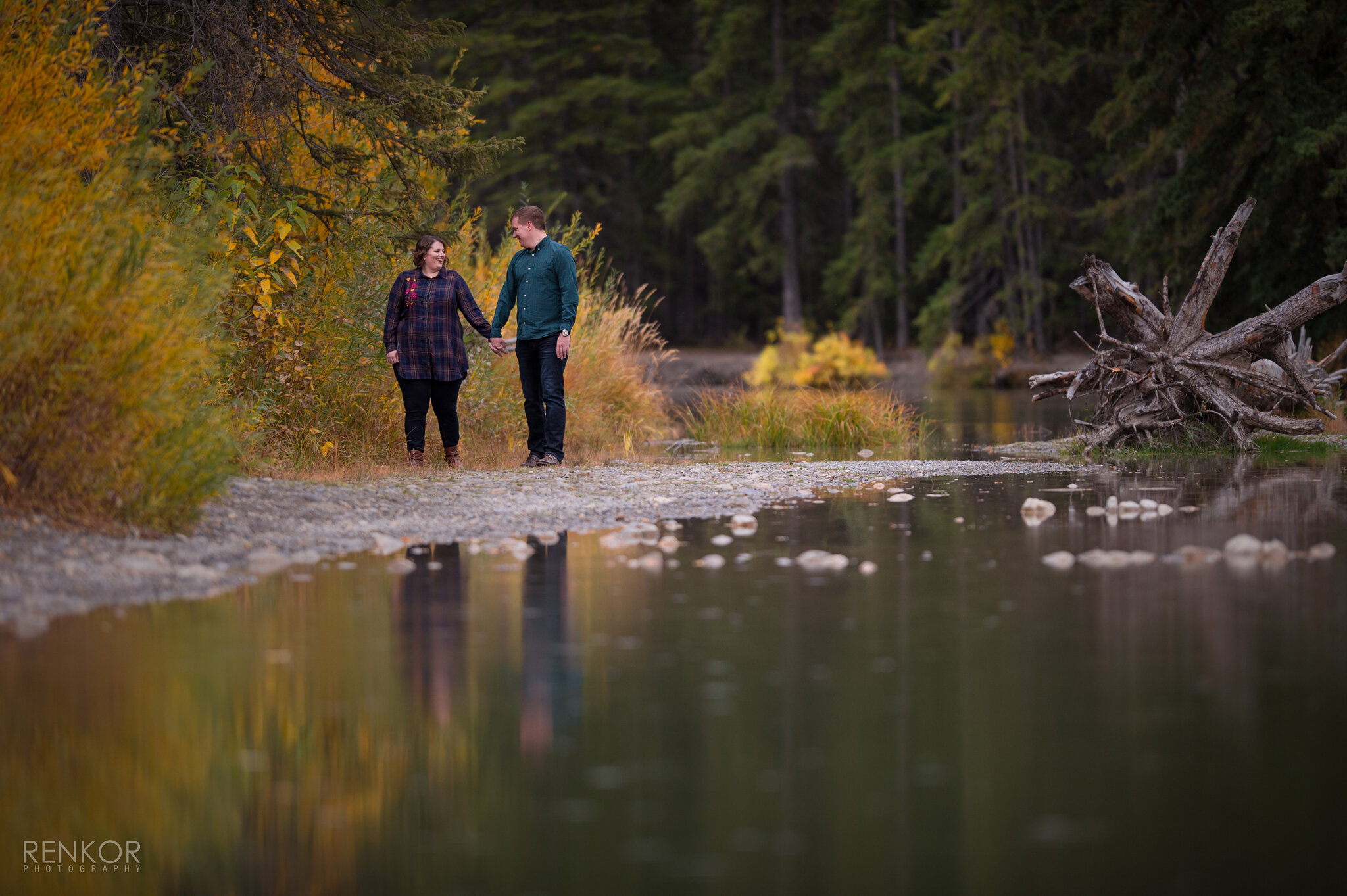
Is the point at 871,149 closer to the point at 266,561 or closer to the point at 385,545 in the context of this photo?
the point at 385,545

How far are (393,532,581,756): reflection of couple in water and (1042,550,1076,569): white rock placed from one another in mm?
2373

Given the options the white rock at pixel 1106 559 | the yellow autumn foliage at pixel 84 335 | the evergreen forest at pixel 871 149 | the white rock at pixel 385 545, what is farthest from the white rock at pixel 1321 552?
the evergreen forest at pixel 871 149

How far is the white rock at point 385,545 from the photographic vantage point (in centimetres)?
709

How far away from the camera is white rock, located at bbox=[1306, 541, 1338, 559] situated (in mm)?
6648

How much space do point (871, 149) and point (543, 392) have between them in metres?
31.3

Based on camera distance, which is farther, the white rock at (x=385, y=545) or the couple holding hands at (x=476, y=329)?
the couple holding hands at (x=476, y=329)

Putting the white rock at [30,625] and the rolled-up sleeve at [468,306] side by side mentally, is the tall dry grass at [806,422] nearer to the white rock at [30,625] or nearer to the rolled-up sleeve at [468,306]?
the rolled-up sleeve at [468,306]

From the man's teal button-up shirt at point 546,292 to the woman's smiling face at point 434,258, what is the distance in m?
0.70

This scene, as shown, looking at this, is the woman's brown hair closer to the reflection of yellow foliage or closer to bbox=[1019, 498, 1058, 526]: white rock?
bbox=[1019, 498, 1058, 526]: white rock

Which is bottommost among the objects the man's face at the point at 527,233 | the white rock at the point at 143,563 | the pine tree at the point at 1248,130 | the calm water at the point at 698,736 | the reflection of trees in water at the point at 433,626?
the calm water at the point at 698,736

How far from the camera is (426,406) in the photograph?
11.2 m

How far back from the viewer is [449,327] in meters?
11.1

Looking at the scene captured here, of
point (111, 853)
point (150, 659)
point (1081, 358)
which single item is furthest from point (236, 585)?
point (1081, 358)

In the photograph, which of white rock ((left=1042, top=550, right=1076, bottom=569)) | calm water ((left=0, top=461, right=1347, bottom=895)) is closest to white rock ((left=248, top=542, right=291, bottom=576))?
calm water ((left=0, top=461, right=1347, bottom=895))
